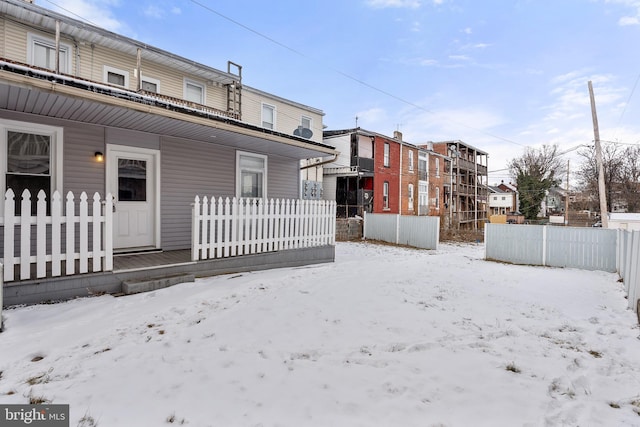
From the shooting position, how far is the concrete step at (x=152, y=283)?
15.6 ft

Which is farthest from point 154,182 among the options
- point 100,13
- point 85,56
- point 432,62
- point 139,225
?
Result: point 432,62

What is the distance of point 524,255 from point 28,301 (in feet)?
Result: 41.8

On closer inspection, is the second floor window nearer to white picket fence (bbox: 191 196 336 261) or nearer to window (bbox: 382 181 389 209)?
white picket fence (bbox: 191 196 336 261)

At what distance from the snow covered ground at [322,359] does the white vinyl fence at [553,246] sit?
522 cm

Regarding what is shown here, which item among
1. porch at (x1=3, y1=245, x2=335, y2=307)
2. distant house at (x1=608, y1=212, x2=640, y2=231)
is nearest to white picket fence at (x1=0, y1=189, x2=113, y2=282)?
porch at (x1=3, y1=245, x2=335, y2=307)

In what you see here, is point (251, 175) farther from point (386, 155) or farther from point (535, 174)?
point (535, 174)

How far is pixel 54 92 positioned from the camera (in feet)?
14.3

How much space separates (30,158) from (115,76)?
19.4 feet

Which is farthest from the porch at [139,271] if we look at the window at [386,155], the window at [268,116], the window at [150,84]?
the window at [386,155]

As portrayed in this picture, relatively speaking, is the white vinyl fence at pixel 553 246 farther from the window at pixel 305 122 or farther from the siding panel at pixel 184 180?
the window at pixel 305 122

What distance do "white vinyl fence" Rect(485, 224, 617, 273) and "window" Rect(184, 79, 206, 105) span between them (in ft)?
39.9

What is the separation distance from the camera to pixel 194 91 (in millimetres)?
11906

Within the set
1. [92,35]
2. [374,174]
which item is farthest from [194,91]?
[374,174]

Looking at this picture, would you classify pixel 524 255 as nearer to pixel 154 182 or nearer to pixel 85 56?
pixel 154 182
